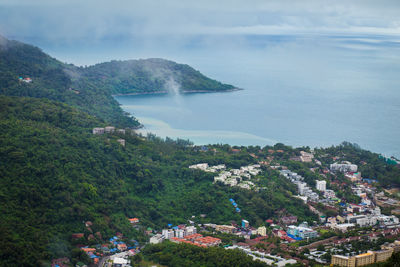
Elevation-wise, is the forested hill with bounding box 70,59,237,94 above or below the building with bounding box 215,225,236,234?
above

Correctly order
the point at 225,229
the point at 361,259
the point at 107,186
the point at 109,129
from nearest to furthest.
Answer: the point at 361,259, the point at 225,229, the point at 107,186, the point at 109,129

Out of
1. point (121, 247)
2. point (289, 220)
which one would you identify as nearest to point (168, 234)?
point (121, 247)

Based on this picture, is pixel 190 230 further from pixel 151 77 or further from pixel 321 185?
pixel 151 77

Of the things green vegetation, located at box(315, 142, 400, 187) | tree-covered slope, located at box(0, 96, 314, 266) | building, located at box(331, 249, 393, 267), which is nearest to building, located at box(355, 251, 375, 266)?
building, located at box(331, 249, 393, 267)

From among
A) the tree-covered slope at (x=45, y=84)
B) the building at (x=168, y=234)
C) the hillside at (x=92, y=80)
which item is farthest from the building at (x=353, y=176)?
the tree-covered slope at (x=45, y=84)

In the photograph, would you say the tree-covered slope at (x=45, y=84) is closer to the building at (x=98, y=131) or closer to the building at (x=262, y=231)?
the building at (x=98, y=131)

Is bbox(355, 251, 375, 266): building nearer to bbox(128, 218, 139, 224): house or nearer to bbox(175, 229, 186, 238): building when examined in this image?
bbox(175, 229, 186, 238): building

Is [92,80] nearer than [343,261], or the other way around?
[343,261]
